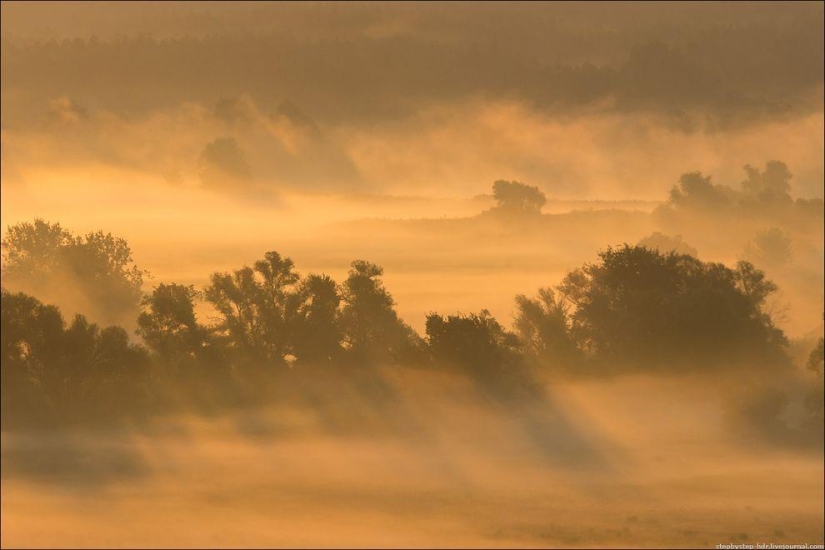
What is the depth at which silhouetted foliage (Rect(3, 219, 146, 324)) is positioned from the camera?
578ft

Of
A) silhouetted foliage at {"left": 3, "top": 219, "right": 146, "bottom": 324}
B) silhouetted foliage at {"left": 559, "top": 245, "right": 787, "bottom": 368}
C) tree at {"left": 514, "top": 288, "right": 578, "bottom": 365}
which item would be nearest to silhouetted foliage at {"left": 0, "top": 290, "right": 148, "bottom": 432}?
tree at {"left": 514, "top": 288, "right": 578, "bottom": 365}

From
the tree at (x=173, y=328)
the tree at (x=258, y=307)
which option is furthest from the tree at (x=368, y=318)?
the tree at (x=173, y=328)

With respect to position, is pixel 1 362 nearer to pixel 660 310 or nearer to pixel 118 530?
pixel 118 530

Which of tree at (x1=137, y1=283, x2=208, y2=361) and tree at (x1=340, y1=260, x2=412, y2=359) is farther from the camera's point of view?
tree at (x1=340, y1=260, x2=412, y2=359)

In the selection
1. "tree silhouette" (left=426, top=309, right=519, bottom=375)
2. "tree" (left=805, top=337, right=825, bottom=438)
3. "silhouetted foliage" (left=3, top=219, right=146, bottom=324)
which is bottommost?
"tree" (left=805, top=337, right=825, bottom=438)

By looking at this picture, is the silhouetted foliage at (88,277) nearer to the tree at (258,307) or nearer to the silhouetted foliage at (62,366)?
the tree at (258,307)

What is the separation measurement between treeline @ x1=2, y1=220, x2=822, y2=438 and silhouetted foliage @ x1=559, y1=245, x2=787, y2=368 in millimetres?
141

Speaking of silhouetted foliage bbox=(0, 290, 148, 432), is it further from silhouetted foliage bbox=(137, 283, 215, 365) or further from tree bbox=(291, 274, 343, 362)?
tree bbox=(291, 274, 343, 362)

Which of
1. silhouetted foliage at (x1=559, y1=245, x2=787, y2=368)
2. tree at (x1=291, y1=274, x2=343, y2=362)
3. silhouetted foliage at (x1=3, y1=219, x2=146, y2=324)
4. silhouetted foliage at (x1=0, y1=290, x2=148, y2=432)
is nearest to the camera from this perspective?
silhouetted foliage at (x1=0, y1=290, x2=148, y2=432)

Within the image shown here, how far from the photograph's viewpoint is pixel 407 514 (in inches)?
3452

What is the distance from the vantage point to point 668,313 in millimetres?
122188

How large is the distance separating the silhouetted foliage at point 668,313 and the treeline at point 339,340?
141 mm

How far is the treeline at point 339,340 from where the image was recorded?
104 metres

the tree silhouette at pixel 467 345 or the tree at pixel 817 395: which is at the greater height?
the tree silhouette at pixel 467 345
